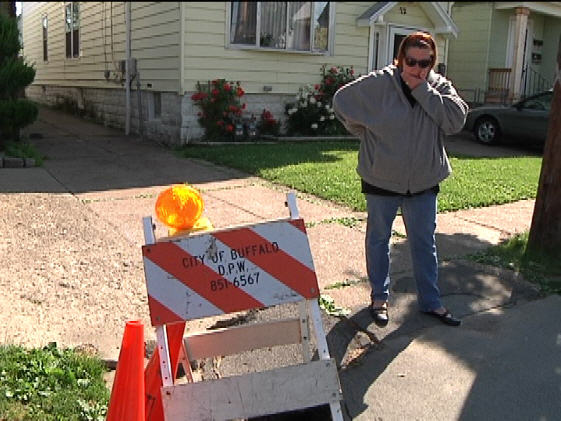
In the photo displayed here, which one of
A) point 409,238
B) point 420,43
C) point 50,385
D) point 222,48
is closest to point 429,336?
point 409,238

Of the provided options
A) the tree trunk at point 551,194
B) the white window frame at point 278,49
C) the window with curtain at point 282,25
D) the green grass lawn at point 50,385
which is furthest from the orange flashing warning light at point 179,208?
the window with curtain at point 282,25

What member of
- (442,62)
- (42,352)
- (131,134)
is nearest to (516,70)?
(442,62)

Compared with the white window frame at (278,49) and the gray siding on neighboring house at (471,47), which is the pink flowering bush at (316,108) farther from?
the gray siding on neighboring house at (471,47)

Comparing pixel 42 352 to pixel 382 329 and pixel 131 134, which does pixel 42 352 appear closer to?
pixel 382 329

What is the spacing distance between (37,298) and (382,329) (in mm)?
2350

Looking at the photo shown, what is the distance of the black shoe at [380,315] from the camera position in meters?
3.96

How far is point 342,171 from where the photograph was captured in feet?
29.1

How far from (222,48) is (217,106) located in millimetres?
1148

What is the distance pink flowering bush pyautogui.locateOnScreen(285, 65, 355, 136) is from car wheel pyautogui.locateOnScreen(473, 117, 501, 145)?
10.9 feet

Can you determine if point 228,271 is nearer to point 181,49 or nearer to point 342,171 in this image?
point 342,171

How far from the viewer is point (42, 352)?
11.1 ft

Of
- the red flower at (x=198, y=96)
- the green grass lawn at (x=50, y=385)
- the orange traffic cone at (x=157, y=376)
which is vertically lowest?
the green grass lawn at (x=50, y=385)

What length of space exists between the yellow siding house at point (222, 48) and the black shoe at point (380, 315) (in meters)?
7.98

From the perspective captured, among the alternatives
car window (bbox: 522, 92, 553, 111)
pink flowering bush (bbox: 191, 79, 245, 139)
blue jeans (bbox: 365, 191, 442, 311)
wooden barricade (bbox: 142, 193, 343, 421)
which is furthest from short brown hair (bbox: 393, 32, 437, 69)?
car window (bbox: 522, 92, 553, 111)
